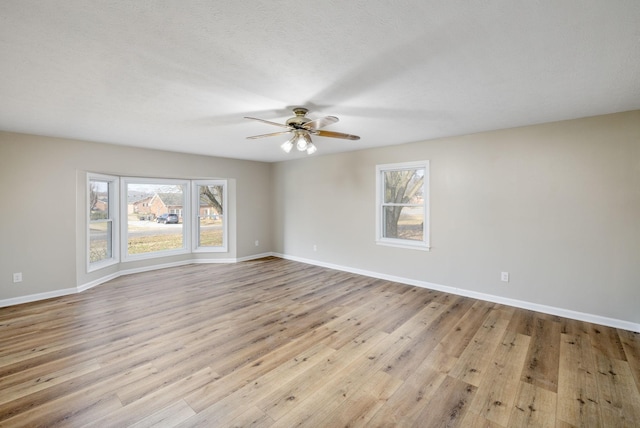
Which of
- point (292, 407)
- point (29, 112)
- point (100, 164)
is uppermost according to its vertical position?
point (29, 112)

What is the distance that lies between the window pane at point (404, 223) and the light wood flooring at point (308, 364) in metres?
1.16

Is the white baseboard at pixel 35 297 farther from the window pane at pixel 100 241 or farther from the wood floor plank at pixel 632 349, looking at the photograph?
the wood floor plank at pixel 632 349

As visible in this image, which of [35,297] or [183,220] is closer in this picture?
[35,297]

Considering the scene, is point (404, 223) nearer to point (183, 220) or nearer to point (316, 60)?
point (316, 60)

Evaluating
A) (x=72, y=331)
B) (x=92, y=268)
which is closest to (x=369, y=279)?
(x=72, y=331)

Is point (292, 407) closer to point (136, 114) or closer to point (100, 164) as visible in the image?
point (136, 114)

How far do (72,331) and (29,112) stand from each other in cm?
237

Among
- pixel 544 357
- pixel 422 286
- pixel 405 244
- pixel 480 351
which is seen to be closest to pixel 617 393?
pixel 544 357

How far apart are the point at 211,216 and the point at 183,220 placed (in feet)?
1.92

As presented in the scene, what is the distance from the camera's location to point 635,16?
1.46m

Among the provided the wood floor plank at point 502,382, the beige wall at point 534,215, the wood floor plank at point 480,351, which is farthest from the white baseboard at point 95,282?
the wood floor plank at point 502,382

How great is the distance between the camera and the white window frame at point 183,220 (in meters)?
5.21

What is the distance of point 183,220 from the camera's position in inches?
239

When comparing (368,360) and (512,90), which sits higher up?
(512,90)
